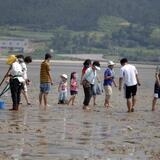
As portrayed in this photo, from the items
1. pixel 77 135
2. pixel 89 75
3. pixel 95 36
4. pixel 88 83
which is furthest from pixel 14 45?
pixel 77 135

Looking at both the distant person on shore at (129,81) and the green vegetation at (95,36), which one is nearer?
the distant person on shore at (129,81)

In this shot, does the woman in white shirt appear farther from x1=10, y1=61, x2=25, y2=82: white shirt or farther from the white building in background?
the white building in background

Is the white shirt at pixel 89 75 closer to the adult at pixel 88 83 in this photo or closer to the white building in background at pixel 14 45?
the adult at pixel 88 83

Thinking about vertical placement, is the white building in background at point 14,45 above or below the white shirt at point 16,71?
above

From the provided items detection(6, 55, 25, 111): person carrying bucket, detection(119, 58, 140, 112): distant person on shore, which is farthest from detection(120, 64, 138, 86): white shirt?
detection(6, 55, 25, 111): person carrying bucket

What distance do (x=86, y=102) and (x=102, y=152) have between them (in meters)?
7.77

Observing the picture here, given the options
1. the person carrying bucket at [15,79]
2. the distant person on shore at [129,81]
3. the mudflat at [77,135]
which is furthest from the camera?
the distant person on shore at [129,81]

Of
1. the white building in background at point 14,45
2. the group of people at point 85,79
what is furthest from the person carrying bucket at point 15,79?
the white building in background at point 14,45

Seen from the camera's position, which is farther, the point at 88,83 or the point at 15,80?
the point at 88,83

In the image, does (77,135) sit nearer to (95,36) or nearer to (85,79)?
(85,79)

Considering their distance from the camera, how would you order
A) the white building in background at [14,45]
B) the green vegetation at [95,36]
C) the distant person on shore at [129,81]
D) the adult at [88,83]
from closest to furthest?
the distant person on shore at [129,81] → the adult at [88,83] → the white building in background at [14,45] → the green vegetation at [95,36]

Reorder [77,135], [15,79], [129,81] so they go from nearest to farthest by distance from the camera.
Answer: [77,135]
[15,79]
[129,81]

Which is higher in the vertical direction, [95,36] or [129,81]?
[95,36]

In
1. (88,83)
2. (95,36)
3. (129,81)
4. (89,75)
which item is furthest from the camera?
(95,36)
